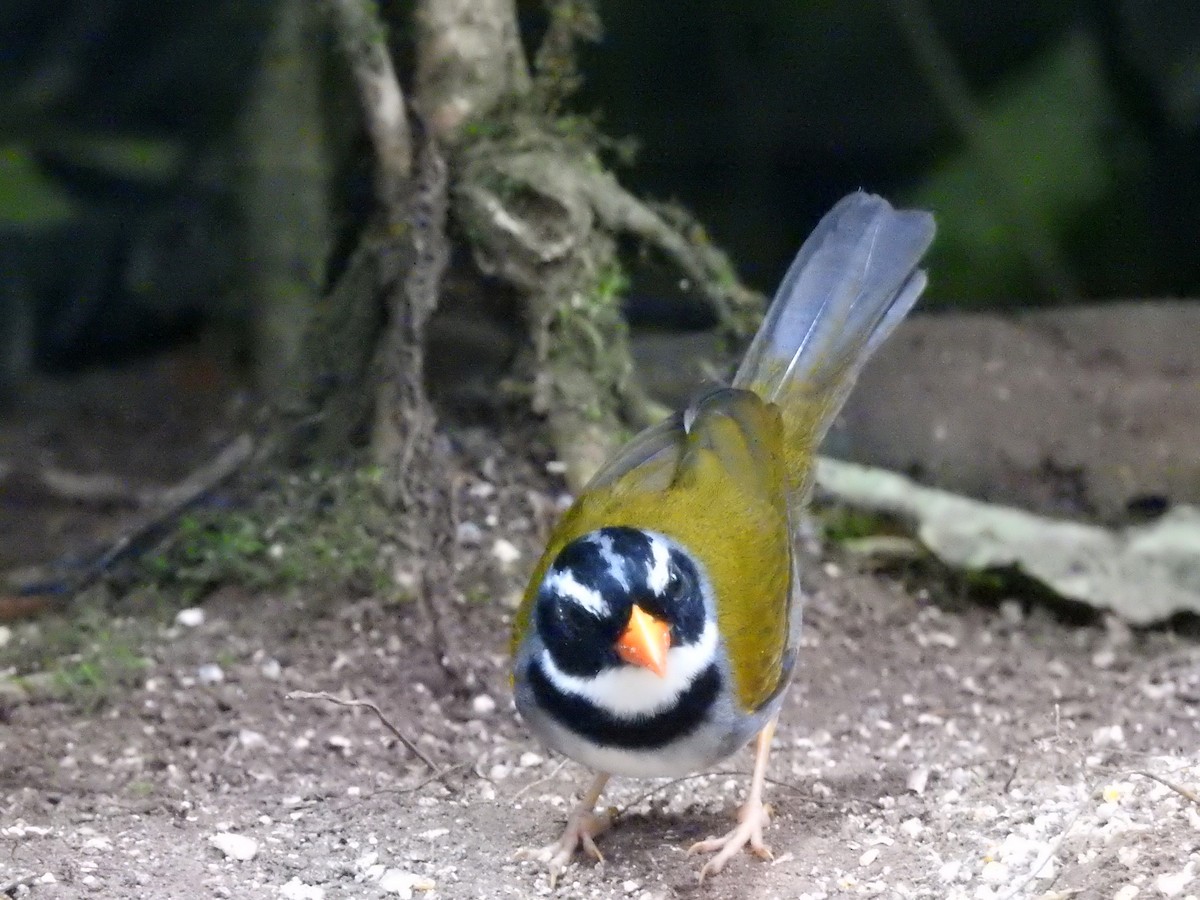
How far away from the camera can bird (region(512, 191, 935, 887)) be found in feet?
9.61

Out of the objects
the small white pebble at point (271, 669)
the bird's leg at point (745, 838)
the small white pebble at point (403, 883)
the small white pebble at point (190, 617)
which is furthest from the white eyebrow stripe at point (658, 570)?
the small white pebble at point (190, 617)

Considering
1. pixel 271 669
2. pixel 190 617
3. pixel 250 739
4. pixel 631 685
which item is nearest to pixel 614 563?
pixel 631 685

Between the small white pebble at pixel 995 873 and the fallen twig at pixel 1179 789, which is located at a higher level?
the fallen twig at pixel 1179 789

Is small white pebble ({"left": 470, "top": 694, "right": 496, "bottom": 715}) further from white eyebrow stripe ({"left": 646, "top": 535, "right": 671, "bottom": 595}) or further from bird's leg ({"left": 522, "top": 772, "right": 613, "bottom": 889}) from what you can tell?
white eyebrow stripe ({"left": 646, "top": 535, "right": 671, "bottom": 595})

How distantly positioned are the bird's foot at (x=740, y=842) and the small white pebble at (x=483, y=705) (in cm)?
93

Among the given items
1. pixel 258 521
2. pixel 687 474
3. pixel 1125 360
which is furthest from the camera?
pixel 1125 360

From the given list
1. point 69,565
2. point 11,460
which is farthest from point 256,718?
point 11,460

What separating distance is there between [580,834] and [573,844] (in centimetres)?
4

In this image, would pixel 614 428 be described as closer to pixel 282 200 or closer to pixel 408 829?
pixel 408 829

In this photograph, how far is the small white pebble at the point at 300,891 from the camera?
2955mm

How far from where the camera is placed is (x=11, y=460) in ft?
22.3

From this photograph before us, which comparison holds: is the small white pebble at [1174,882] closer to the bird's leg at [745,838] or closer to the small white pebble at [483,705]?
the bird's leg at [745,838]

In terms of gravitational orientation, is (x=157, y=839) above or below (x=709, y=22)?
below

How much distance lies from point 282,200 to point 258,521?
255 cm
